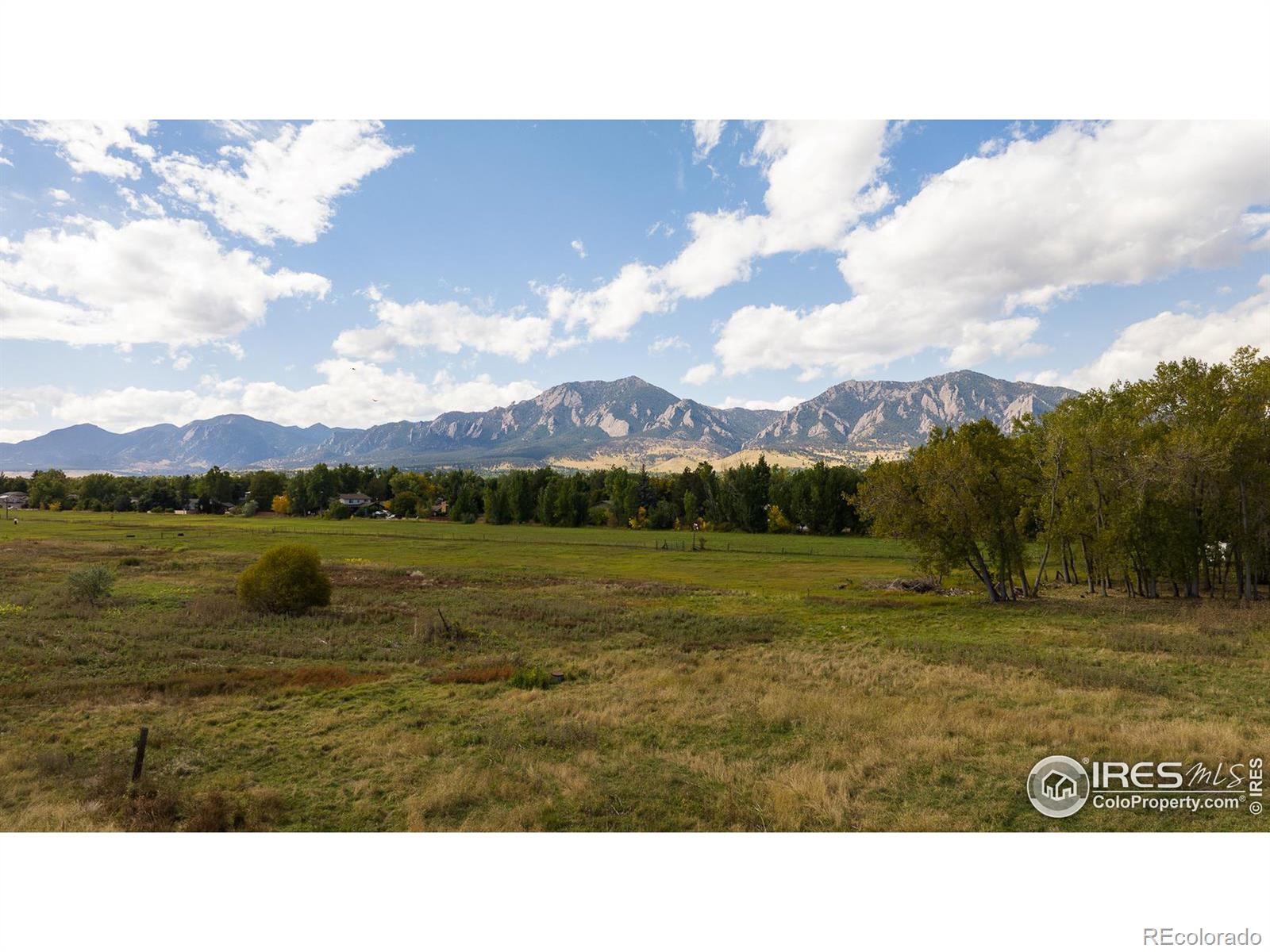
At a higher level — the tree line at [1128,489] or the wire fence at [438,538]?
the tree line at [1128,489]

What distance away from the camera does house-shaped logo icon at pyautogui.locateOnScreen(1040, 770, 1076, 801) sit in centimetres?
885

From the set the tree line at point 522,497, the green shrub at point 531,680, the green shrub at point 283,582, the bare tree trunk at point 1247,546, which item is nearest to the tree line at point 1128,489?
the bare tree trunk at point 1247,546

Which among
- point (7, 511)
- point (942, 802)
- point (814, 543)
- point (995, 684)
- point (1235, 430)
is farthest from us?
point (7, 511)

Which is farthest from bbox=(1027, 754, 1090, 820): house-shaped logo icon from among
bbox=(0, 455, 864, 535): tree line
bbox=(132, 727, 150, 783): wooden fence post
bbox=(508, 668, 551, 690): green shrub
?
bbox=(0, 455, 864, 535): tree line

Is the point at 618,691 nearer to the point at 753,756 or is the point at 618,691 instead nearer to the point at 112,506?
the point at 753,756

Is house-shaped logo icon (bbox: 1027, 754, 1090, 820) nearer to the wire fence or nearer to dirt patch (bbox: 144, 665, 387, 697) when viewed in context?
dirt patch (bbox: 144, 665, 387, 697)

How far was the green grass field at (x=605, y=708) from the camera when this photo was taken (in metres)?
9.16

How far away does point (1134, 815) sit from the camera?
8203mm

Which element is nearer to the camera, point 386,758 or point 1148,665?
point 386,758

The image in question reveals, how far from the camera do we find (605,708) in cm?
1484

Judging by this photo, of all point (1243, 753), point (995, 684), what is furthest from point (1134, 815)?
point (995, 684)

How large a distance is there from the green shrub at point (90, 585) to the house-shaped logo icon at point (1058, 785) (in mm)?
43453

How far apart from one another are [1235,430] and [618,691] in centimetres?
3561

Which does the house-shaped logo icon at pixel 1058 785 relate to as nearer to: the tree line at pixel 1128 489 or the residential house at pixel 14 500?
the tree line at pixel 1128 489
